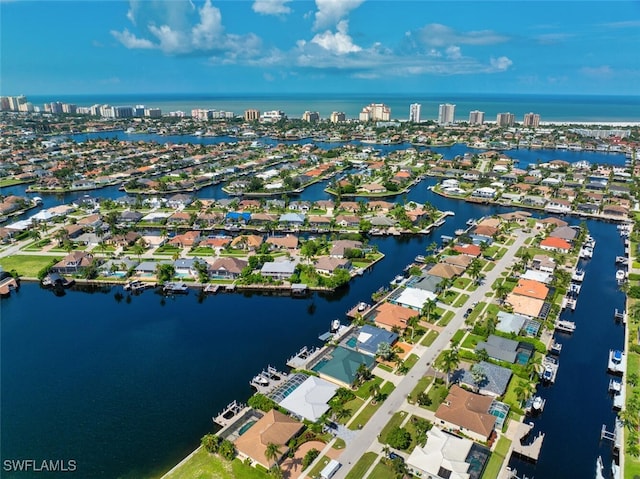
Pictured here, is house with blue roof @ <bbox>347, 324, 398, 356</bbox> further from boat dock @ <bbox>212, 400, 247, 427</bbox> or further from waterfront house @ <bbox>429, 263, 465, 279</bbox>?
waterfront house @ <bbox>429, 263, 465, 279</bbox>

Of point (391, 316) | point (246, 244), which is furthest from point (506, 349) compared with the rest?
point (246, 244)

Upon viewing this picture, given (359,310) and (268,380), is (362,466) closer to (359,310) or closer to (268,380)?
(268,380)

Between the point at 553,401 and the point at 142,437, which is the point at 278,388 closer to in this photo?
the point at 142,437

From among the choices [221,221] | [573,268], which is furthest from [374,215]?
[573,268]

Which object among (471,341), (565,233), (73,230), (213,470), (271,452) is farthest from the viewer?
(73,230)

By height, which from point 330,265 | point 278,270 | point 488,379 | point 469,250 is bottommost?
point 488,379

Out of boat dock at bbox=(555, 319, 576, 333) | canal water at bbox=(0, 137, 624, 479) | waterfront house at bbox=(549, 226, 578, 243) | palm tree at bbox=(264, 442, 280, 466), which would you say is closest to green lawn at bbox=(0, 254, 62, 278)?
canal water at bbox=(0, 137, 624, 479)

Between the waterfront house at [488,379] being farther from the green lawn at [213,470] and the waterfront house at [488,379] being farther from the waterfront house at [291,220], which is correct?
the waterfront house at [291,220]
